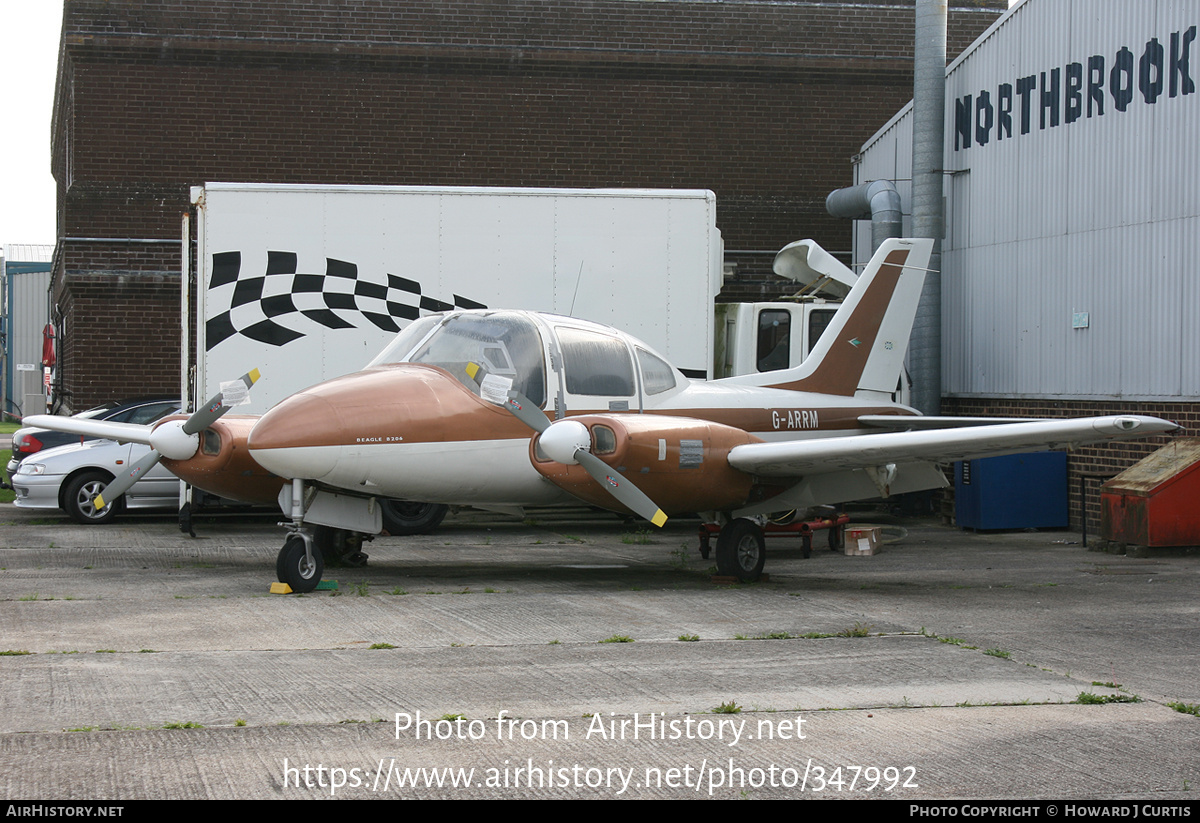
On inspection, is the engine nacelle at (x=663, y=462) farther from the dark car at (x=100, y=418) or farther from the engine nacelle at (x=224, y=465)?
the dark car at (x=100, y=418)

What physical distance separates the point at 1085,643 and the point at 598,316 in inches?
297

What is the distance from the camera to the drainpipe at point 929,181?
16516 mm

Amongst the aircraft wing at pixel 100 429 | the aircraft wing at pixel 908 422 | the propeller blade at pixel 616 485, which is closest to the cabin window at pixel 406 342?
the propeller blade at pixel 616 485

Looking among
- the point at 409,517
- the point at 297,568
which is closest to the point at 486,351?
the point at 297,568

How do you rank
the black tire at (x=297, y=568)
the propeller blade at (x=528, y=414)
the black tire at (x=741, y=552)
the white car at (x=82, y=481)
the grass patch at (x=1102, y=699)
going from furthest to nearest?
the white car at (x=82, y=481)
the black tire at (x=741, y=552)
the black tire at (x=297, y=568)
the propeller blade at (x=528, y=414)
the grass patch at (x=1102, y=699)

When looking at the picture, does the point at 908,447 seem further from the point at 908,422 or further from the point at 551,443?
the point at 908,422

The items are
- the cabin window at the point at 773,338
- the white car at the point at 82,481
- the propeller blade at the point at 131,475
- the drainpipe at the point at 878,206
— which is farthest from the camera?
the drainpipe at the point at 878,206

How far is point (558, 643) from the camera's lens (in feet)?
24.0

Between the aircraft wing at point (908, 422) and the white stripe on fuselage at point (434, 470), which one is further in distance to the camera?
the aircraft wing at point (908, 422)

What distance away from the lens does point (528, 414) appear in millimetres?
9102

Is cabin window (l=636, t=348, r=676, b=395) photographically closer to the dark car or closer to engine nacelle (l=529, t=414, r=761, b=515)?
engine nacelle (l=529, t=414, r=761, b=515)

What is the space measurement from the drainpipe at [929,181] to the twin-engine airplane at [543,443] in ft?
19.2

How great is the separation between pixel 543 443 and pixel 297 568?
6.99ft

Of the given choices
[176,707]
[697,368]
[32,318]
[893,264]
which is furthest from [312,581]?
[32,318]
